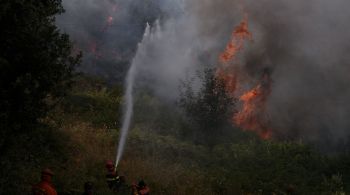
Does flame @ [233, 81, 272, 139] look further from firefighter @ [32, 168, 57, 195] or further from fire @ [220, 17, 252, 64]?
firefighter @ [32, 168, 57, 195]

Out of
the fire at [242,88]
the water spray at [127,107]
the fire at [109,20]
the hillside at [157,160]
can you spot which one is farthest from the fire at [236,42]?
the fire at [109,20]

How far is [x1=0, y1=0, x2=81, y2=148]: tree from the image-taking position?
29.7 ft

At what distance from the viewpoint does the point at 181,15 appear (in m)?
45.5

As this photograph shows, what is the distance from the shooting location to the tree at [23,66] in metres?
9.04

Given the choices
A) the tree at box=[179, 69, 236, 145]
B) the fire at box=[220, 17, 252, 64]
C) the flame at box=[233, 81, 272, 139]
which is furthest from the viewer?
the fire at box=[220, 17, 252, 64]

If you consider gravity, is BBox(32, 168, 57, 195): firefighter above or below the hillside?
below

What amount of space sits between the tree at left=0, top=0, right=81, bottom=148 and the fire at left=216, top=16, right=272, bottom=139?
2345 centimetres

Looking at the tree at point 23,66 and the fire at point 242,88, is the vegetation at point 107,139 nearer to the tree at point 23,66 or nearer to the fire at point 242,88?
the tree at point 23,66

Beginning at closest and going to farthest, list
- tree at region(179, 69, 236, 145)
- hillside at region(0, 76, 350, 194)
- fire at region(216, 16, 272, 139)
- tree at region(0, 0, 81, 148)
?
tree at region(0, 0, 81, 148) → hillside at region(0, 76, 350, 194) → tree at region(179, 69, 236, 145) → fire at region(216, 16, 272, 139)

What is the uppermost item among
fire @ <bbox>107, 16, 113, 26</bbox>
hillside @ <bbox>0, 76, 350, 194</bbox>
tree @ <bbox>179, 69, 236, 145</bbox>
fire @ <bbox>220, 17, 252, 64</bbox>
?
fire @ <bbox>107, 16, 113, 26</bbox>

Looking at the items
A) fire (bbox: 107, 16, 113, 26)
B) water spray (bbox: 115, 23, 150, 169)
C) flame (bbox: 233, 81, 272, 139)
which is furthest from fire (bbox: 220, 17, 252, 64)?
fire (bbox: 107, 16, 113, 26)

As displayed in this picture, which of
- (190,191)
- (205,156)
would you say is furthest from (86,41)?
(190,191)

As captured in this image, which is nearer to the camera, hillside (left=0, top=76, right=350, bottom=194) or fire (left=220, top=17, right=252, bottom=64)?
hillside (left=0, top=76, right=350, bottom=194)

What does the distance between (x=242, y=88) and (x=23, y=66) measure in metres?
27.7
